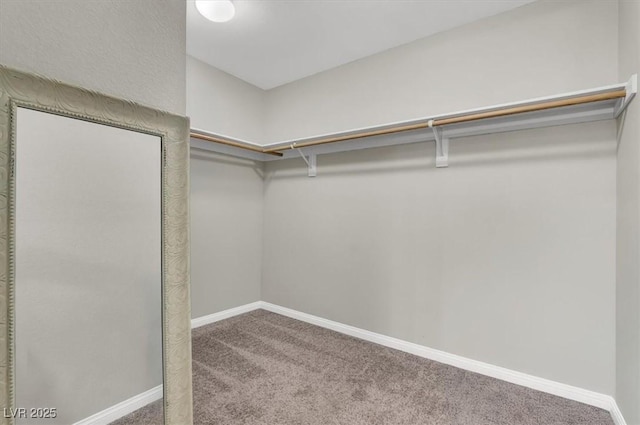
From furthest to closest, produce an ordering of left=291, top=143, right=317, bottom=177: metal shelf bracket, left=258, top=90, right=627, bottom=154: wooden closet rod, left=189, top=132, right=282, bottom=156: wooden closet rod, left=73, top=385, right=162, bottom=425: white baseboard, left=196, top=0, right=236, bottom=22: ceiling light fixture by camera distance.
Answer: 1. left=291, top=143, right=317, bottom=177: metal shelf bracket
2. left=189, top=132, right=282, bottom=156: wooden closet rod
3. left=196, top=0, right=236, bottom=22: ceiling light fixture
4. left=258, top=90, right=627, bottom=154: wooden closet rod
5. left=73, top=385, right=162, bottom=425: white baseboard

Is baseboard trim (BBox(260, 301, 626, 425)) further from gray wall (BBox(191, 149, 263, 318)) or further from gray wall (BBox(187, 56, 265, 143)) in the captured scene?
gray wall (BBox(187, 56, 265, 143))

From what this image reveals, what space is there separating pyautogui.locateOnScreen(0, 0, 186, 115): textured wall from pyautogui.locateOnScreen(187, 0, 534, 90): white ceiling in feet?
3.37

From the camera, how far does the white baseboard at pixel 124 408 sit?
1037 millimetres

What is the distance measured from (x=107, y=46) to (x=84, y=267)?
769 mm

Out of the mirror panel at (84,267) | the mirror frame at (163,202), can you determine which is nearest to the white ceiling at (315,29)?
the mirror frame at (163,202)

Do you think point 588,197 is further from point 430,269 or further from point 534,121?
point 430,269

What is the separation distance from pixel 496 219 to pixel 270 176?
2.22 meters

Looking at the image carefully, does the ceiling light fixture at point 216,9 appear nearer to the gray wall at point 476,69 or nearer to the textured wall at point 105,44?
the textured wall at point 105,44

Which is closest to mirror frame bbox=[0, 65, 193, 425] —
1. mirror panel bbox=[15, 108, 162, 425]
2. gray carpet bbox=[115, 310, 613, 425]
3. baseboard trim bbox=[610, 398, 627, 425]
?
mirror panel bbox=[15, 108, 162, 425]

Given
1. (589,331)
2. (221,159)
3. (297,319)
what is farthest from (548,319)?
(221,159)

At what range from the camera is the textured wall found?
87 cm

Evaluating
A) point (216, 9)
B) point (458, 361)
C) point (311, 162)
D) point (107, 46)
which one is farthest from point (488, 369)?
point (216, 9)

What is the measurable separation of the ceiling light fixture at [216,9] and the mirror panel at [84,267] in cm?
127

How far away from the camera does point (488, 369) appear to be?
2047 millimetres
